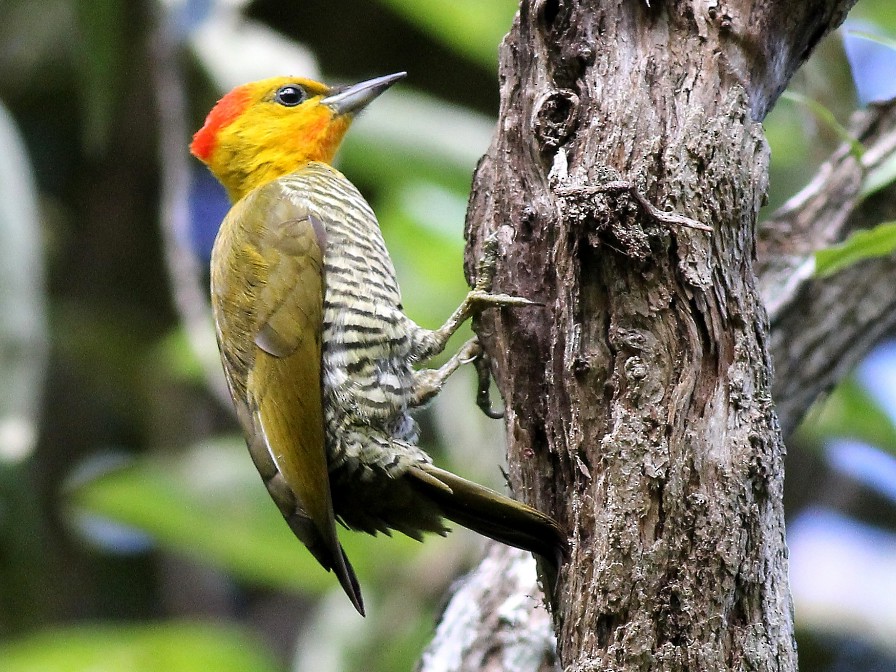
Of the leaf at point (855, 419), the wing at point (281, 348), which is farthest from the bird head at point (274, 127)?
the leaf at point (855, 419)

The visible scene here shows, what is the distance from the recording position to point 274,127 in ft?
11.2

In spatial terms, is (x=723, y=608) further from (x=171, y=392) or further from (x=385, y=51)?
(x=385, y=51)

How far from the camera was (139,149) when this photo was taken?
242 inches

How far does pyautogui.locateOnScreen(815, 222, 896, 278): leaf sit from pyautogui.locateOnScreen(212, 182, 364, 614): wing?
4.12ft

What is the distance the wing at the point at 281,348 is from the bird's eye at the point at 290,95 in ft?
1.52

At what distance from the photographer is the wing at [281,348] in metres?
2.48

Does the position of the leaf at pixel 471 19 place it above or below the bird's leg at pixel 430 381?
above

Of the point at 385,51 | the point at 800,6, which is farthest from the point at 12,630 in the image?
the point at 800,6

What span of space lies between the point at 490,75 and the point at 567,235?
166 inches

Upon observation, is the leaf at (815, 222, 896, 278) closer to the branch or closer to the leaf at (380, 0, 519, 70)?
the branch

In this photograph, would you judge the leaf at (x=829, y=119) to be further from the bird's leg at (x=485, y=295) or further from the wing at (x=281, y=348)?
the wing at (x=281, y=348)

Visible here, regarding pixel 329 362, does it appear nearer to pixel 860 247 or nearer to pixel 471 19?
pixel 860 247

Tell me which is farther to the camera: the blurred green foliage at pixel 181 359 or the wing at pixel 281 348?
the blurred green foliage at pixel 181 359

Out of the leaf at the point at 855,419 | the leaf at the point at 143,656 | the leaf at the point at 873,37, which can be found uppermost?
the leaf at the point at 873,37
